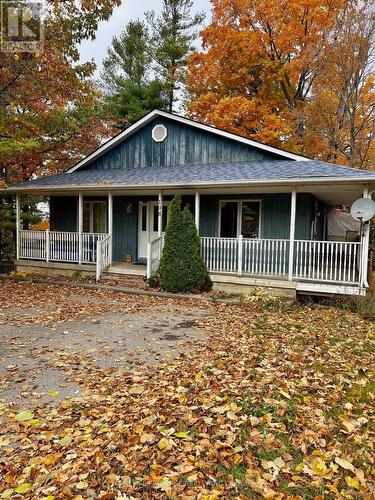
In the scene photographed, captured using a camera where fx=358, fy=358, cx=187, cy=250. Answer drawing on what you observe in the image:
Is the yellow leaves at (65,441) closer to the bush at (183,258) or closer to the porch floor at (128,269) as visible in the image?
the bush at (183,258)

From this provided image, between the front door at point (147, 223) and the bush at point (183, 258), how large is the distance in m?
3.13

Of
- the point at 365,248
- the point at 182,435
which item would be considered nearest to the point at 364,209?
the point at 365,248

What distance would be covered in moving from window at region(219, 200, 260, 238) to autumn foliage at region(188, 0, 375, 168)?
6.36m

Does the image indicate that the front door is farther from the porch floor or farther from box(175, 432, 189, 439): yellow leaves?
box(175, 432, 189, 439): yellow leaves

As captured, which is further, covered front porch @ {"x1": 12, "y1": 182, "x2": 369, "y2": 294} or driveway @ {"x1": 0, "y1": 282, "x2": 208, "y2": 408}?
covered front porch @ {"x1": 12, "y1": 182, "x2": 369, "y2": 294}

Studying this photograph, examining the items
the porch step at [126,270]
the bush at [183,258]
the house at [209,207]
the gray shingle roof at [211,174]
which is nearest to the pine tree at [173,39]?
the house at [209,207]

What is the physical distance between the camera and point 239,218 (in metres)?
12.0

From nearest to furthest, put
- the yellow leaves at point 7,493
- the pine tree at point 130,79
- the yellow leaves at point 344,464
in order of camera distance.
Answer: the yellow leaves at point 7,493 < the yellow leaves at point 344,464 < the pine tree at point 130,79

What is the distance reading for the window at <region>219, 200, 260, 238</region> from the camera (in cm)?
1181

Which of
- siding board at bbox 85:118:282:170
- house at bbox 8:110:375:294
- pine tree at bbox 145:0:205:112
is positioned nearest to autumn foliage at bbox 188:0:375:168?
pine tree at bbox 145:0:205:112

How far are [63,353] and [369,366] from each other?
177 inches

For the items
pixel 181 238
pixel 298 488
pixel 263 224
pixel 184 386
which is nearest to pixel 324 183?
pixel 263 224

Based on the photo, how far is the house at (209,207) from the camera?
955 centimetres

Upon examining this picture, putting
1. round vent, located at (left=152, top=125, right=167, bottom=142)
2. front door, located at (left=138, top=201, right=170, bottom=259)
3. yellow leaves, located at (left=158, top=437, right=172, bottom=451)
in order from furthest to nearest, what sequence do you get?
round vent, located at (left=152, top=125, right=167, bottom=142) < front door, located at (left=138, top=201, right=170, bottom=259) < yellow leaves, located at (left=158, top=437, right=172, bottom=451)
